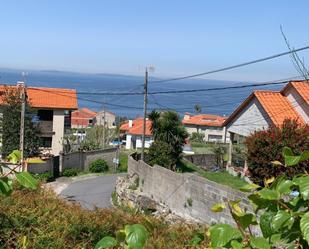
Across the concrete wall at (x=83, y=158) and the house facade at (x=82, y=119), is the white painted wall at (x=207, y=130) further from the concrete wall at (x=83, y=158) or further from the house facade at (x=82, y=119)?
the concrete wall at (x=83, y=158)

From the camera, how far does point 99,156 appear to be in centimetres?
4506

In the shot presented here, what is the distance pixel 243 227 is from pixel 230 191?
1263 centimetres

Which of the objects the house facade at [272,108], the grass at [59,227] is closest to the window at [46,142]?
the house facade at [272,108]

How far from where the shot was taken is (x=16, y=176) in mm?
2215

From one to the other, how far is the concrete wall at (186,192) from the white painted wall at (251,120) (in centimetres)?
719

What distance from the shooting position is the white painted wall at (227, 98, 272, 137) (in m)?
27.5

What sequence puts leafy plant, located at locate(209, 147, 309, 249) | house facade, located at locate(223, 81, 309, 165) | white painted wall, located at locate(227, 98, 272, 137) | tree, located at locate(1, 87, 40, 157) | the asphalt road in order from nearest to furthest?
leafy plant, located at locate(209, 147, 309, 249), house facade, located at locate(223, 81, 309, 165), white painted wall, located at locate(227, 98, 272, 137), the asphalt road, tree, located at locate(1, 87, 40, 157)

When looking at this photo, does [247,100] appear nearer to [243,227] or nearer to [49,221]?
[49,221]

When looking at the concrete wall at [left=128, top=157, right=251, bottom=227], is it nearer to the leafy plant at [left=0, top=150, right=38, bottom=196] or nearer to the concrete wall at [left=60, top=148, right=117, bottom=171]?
the leafy plant at [left=0, top=150, right=38, bottom=196]

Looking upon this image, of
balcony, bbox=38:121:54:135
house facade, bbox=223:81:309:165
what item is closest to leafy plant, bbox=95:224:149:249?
house facade, bbox=223:81:309:165

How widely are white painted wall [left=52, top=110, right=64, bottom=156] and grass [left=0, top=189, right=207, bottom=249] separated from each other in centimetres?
4654

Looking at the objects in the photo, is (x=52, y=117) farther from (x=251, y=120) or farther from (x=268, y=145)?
(x=268, y=145)

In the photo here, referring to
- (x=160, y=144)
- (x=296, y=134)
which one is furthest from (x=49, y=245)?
(x=160, y=144)

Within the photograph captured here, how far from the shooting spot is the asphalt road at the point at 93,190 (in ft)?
91.9
